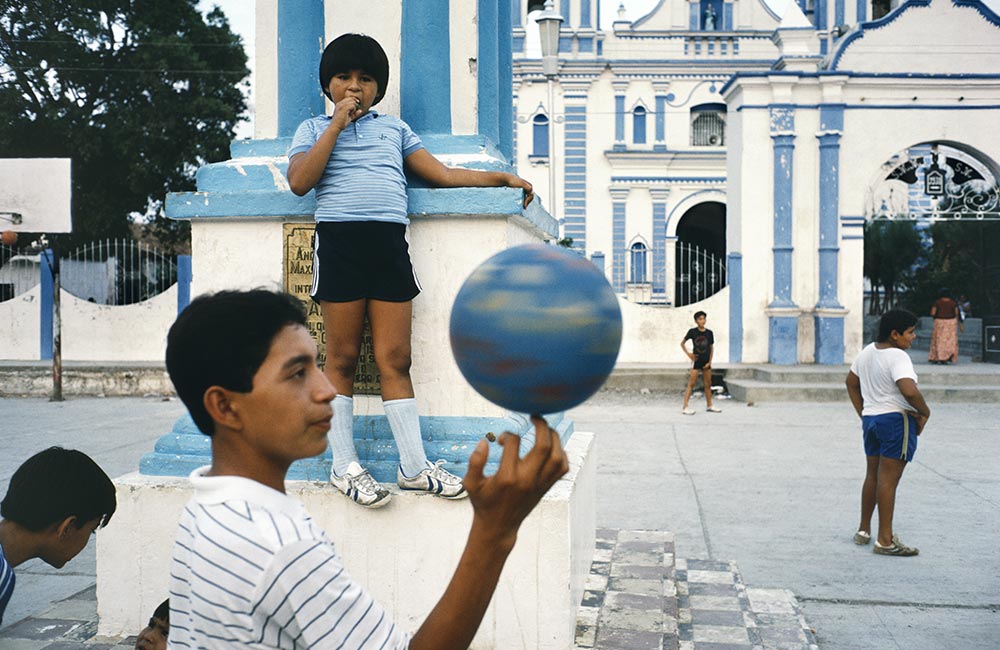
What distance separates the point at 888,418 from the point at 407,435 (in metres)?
3.43

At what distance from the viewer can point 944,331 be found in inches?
643

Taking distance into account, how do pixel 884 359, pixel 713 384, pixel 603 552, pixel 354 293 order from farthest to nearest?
pixel 713 384 < pixel 884 359 < pixel 603 552 < pixel 354 293

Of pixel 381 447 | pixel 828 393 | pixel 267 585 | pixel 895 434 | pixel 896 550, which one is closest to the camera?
pixel 267 585

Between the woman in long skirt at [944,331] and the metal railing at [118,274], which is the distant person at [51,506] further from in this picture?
the woman in long skirt at [944,331]

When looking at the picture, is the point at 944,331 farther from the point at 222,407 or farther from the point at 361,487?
the point at 222,407

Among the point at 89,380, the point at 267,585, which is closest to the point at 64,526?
the point at 267,585

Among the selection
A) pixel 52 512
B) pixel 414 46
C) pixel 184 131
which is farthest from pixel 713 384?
pixel 184 131

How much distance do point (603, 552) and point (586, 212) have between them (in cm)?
2005

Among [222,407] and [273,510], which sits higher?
[222,407]

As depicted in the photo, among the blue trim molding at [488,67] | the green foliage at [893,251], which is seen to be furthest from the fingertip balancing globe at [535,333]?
the green foliage at [893,251]

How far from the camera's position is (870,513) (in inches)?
215

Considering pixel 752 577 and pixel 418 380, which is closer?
pixel 418 380

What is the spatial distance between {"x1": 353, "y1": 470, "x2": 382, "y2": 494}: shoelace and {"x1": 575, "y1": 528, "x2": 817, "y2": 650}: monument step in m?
0.87

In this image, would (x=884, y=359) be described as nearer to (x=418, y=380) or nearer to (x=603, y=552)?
(x=603, y=552)
